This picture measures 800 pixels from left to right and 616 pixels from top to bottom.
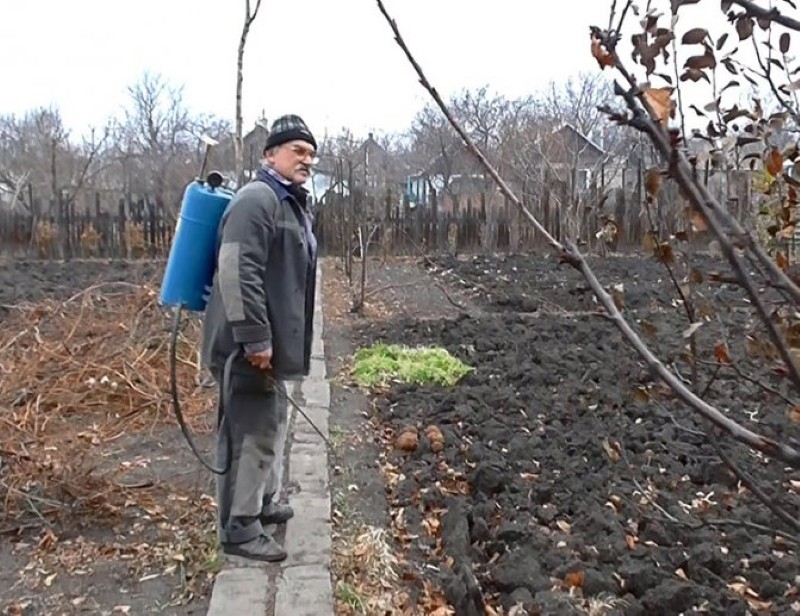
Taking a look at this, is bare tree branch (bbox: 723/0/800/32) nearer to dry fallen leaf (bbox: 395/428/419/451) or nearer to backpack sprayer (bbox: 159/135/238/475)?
backpack sprayer (bbox: 159/135/238/475)

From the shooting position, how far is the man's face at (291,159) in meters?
3.31

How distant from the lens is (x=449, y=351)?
7496mm

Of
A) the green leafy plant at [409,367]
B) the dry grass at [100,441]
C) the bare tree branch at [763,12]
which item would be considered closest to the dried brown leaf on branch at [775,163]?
the bare tree branch at [763,12]

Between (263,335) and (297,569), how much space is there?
894 mm

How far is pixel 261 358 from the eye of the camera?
3174 millimetres

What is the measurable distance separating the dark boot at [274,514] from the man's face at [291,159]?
4.54ft

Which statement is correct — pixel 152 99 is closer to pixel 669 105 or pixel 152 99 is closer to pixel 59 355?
pixel 59 355

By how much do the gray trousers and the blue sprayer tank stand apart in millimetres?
383

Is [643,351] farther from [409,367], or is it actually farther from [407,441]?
[409,367]

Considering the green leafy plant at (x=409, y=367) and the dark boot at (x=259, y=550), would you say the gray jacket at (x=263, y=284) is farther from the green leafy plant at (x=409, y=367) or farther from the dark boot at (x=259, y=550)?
the green leafy plant at (x=409, y=367)

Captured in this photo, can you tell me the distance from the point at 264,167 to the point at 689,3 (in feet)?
8.09

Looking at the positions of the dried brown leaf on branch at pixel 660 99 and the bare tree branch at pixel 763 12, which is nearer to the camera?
the dried brown leaf on branch at pixel 660 99

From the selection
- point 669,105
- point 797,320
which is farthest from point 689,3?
point 797,320

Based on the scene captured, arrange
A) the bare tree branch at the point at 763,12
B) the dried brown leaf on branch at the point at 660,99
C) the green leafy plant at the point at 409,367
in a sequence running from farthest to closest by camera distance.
Answer: the green leafy plant at the point at 409,367 < the bare tree branch at the point at 763,12 < the dried brown leaf on branch at the point at 660,99
